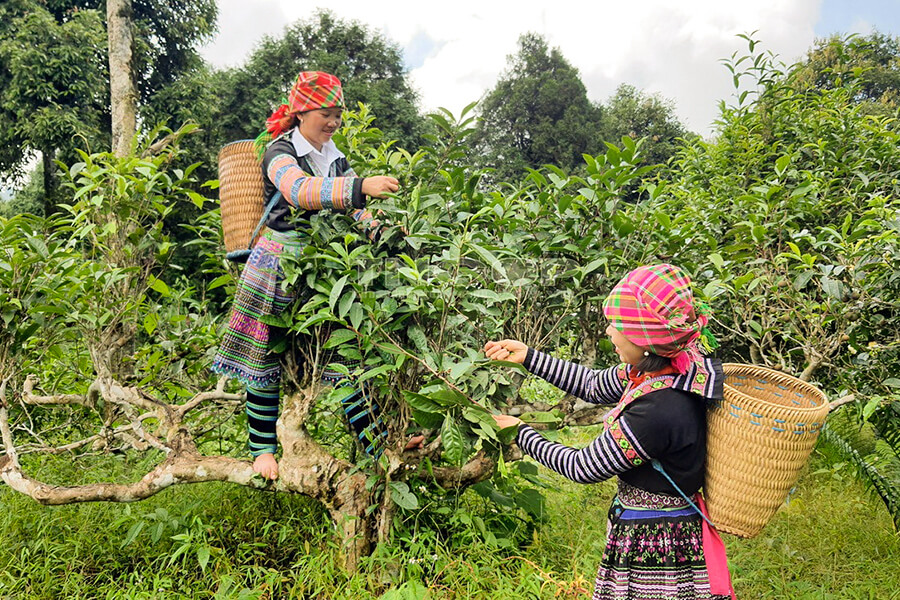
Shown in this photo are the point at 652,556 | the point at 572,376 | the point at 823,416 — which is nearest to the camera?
the point at 823,416

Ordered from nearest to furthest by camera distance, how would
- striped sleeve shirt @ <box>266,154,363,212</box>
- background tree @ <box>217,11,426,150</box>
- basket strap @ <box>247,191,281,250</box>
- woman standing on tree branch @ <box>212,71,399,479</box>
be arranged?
1. striped sleeve shirt @ <box>266,154,363,212</box>
2. woman standing on tree branch @ <box>212,71,399,479</box>
3. basket strap @ <box>247,191,281,250</box>
4. background tree @ <box>217,11,426,150</box>

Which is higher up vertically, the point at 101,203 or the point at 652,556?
the point at 101,203

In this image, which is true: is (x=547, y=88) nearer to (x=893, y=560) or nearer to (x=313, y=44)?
(x=313, y=44)

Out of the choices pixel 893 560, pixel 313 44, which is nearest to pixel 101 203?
pixel 893 560

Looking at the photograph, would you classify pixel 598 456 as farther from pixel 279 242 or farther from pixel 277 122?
pixel 277 122

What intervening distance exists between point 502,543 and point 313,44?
62.9 feet

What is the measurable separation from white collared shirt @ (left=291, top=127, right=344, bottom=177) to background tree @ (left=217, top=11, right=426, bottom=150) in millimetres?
13975

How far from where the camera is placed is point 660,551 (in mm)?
1523

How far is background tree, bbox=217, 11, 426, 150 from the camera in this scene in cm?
1633

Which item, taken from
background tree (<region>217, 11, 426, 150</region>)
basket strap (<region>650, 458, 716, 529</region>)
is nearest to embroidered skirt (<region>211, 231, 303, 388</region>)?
basket strap (<region>650, 458, 716, 529</region>)

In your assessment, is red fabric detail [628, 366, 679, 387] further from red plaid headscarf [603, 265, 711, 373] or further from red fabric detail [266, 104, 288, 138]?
red fabric detail [266, 104, 288, 138]

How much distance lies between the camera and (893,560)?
9.09 ft

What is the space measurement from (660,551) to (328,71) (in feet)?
58.4

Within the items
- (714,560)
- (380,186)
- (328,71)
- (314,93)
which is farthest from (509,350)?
(328,71)
